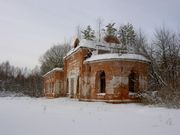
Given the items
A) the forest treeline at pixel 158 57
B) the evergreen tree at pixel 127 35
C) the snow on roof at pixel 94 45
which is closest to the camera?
the forest treeline at pixel 158 57

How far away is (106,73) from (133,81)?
274 cm

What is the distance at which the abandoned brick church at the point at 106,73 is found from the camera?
22.3m

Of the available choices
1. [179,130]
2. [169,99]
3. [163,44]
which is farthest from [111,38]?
[179,130]

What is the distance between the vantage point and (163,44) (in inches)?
1212

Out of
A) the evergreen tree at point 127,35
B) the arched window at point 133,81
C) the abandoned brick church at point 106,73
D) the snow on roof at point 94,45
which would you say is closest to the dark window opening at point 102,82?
the abandoned brick church at point 106,73

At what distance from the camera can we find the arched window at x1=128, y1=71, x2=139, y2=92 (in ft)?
76.4

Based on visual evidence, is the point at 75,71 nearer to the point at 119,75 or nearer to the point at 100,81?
the point at 100,81

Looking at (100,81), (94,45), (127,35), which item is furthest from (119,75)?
(127,35)

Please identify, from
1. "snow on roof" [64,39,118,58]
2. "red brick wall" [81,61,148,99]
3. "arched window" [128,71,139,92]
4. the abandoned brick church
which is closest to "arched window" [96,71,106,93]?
the abandoned brick church

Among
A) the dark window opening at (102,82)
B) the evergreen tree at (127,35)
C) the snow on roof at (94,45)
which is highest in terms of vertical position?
the evergreen tree at (127,35)

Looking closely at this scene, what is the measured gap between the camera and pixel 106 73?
898 inches

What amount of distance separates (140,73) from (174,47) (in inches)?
344

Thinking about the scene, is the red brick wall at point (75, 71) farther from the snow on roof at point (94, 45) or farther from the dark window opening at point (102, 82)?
the dark window opening at point (102, 82)

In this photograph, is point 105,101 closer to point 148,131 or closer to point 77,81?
point 77,81
